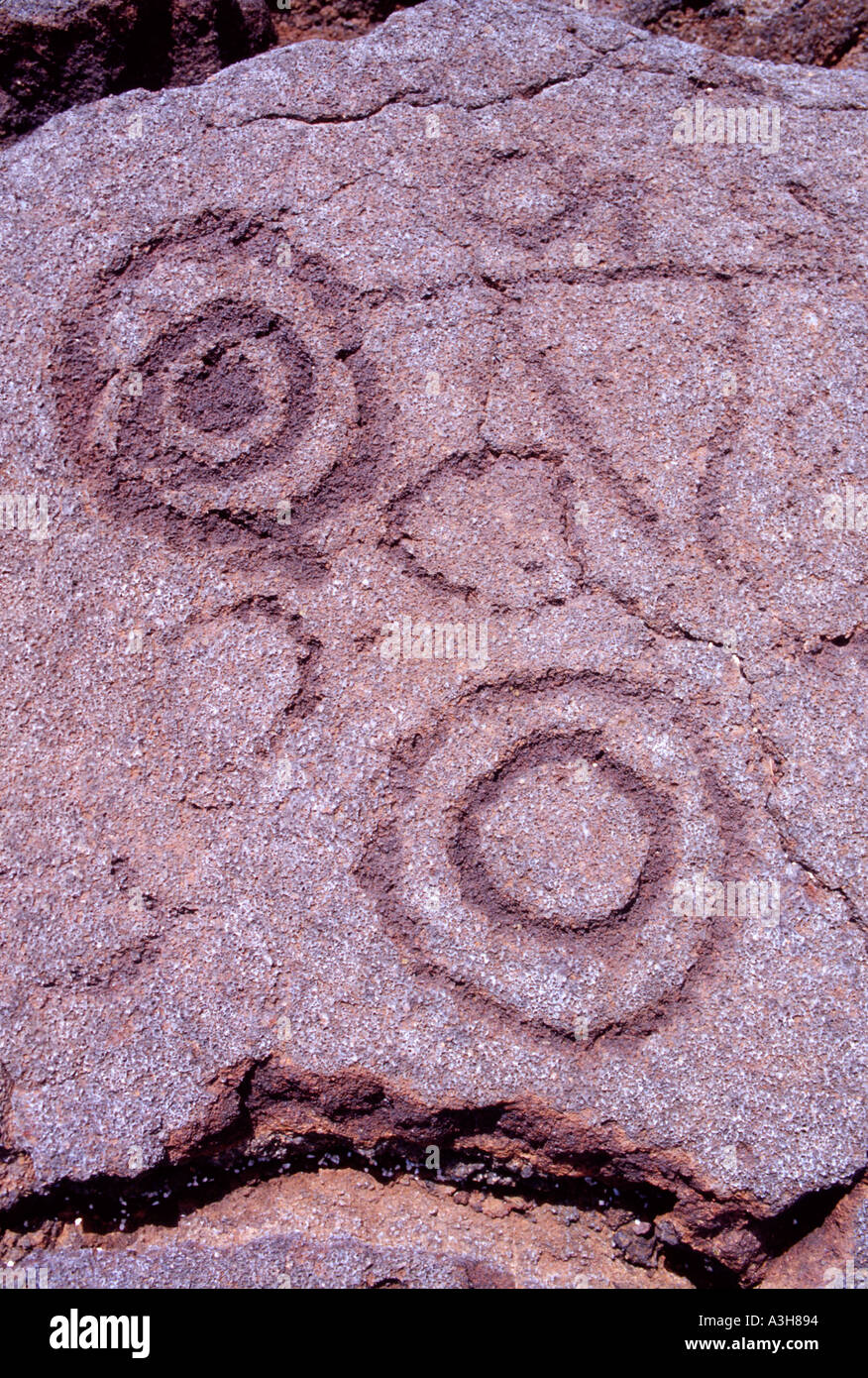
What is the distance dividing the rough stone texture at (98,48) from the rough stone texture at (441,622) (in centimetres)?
20

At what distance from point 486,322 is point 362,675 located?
1.70 ft

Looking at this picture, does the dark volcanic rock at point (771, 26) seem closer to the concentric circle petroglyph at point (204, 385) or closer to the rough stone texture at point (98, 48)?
the rough stone texture at point (98, 48)

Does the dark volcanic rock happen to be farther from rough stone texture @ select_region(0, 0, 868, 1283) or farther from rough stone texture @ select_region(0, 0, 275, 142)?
rough stone texture @ select_region(0, 0, 275, 142)

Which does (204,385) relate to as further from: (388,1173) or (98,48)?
(388,1173)

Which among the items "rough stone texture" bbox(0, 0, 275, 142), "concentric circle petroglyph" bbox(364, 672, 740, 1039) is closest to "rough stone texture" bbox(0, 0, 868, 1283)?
"concentric circle petroglyph" bbox(364, 672, 740, 1039)

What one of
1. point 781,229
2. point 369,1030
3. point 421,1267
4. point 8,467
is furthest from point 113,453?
point 421,1267

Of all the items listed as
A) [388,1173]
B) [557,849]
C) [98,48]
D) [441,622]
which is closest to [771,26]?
[98,48]

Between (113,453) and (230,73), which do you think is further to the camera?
(230,73)

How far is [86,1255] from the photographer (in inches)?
Answer: 50.6

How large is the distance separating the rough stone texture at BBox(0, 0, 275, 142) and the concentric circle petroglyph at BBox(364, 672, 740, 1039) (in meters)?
1.15

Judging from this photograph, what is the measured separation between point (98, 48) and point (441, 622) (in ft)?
3.55

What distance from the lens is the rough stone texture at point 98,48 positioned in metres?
1.62

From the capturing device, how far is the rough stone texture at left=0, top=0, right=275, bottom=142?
1625 millimetres

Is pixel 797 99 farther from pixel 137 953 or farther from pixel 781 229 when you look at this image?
pixel 137 953
